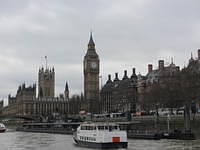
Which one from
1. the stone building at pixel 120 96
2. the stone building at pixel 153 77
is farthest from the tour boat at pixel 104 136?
the stone building at pixel 120 96

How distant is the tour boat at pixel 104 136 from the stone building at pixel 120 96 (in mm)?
69960

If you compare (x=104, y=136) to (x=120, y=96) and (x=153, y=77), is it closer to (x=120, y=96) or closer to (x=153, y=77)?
(x=153, y=77)

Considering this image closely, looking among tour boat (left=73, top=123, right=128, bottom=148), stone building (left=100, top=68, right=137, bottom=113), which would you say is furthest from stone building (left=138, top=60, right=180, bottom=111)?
tour boat (left=73, top=123, right=128, bottom=148)

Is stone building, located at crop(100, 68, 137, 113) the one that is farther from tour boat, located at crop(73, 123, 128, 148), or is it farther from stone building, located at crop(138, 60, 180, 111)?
tour boat, located at crop(73, 123, 128, 148)

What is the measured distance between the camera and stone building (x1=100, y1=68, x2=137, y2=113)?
136375 mm

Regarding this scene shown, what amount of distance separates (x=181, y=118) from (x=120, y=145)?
3298 centimetres

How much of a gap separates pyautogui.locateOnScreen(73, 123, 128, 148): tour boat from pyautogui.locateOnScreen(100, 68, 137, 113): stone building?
69960 mm

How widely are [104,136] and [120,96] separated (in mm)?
96170

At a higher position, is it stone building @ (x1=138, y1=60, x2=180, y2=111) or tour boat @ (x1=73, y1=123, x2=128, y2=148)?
stone building @ (x1=138, y1=60, x2=180, y2=111)

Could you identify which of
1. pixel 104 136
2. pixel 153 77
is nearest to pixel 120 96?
pixel 153 77

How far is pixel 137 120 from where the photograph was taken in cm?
9544

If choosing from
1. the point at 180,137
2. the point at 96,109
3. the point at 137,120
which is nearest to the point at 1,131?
the point at 137,120

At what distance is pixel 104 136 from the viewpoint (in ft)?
177

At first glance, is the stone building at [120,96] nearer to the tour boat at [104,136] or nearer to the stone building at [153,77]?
the stone building at [153,77]
